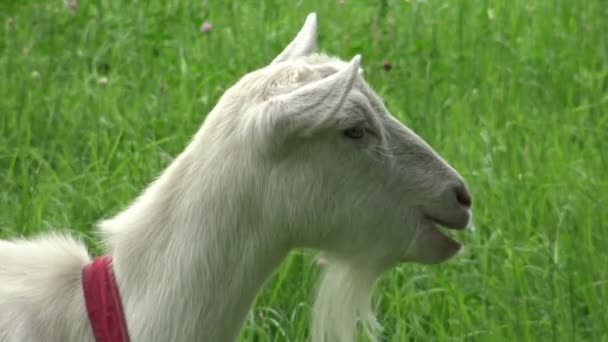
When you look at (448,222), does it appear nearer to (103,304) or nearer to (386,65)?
(103,304)

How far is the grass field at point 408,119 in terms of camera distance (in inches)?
177

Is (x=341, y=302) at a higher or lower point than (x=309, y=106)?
lower

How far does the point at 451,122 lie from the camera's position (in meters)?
5.63

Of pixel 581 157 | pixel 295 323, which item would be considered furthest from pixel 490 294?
pixel 581 157

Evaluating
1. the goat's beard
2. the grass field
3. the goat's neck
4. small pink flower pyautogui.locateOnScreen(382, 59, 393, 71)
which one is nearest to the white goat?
the goat's neck

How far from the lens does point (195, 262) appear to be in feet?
10.7

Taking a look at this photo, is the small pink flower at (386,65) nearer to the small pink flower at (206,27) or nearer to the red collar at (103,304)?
the small pink flower at (206,27)

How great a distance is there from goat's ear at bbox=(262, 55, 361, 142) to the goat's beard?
518mm

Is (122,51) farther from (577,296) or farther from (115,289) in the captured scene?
(115,289)

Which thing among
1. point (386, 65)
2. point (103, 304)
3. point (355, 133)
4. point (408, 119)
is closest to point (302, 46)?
point (355, 133)

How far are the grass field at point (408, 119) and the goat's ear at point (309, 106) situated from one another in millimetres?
1366

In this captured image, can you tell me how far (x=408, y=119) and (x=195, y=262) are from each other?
253cm

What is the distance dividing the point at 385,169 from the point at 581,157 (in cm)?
215

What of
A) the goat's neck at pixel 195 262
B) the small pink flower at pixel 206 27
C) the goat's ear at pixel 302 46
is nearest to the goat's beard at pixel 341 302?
the goat's neck at pixel 195 262
